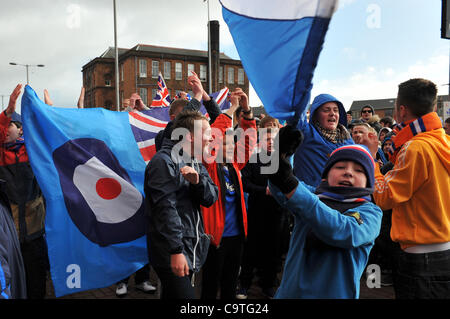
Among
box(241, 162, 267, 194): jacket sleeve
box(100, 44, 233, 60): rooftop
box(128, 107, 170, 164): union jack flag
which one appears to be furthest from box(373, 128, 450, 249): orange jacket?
box(100, 44, 233, 60): rooftop

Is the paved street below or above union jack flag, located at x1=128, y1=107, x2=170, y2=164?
below

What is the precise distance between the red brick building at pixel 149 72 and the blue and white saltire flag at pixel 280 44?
154 feet

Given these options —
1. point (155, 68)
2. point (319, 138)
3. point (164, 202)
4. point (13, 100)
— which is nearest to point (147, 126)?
point (13, 100)

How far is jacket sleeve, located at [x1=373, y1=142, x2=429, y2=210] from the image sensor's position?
243cm

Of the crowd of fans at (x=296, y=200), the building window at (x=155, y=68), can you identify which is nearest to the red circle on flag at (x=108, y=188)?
the crowd of fans at (x=296, y=200)

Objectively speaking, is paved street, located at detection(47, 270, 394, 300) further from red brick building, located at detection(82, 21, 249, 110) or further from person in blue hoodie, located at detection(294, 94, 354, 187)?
red brick building, located at detection(82, 21, 249, 110)

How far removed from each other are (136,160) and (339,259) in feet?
8.82

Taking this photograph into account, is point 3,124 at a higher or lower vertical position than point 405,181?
higher

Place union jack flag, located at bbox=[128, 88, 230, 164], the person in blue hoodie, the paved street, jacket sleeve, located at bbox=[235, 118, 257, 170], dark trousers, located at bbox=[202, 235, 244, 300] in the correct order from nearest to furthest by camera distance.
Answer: the person in blue hoodie
dark trousers, located at bbox=[202, 235, 244, 300]
jacket sleeve, located at bbox=[235, 118, 257, 170]
union jack flag, located at bbox=[128, 88, 230, 164]
the paved street

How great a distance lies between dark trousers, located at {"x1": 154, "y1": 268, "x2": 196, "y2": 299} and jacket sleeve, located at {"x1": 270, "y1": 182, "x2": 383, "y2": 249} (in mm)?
1183

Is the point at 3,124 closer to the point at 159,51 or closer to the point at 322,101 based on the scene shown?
the point at 322,101

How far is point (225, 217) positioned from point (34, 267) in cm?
189

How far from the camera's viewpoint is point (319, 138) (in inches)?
120

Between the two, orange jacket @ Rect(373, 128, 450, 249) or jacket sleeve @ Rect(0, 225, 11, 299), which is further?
orange jacket @ Rect(373, 128, 450, 249)
